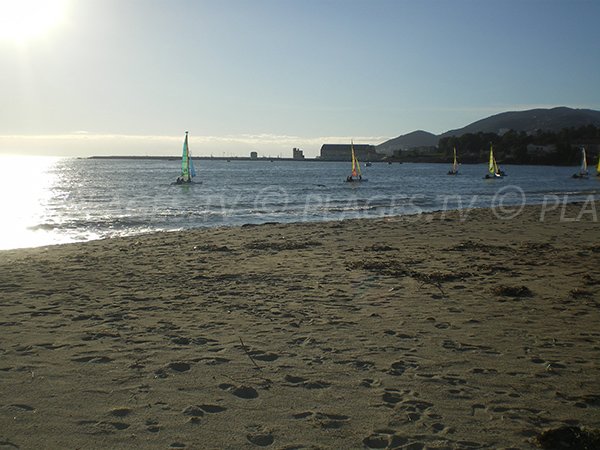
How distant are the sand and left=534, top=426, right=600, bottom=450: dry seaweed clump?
13 centimetres

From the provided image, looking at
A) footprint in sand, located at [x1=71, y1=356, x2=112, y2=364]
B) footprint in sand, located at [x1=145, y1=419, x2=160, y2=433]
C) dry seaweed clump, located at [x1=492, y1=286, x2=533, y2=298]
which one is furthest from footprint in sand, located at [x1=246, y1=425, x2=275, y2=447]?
dry seaweed clump, located at [x1=492, y1=286, x2=533, y2=298]

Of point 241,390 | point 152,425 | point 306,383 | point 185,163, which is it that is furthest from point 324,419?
point 185,163

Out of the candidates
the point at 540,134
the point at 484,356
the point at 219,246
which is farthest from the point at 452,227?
the point at 540,134

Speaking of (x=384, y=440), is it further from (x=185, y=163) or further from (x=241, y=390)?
(x=185, y=163)

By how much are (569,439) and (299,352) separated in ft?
9.63

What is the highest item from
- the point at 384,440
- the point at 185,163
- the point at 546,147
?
the point at 546,147

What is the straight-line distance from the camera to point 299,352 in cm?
620

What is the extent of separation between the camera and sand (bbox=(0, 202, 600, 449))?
4418mm

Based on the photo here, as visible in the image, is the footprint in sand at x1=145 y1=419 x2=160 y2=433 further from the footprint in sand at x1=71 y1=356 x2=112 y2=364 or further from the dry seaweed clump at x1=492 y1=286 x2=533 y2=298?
the dry seaweed clump at x1=492 y1=286 x2=533 y2=298

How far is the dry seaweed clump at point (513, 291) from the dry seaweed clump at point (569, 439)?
4766 mm

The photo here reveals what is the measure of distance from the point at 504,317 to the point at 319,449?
4.47 m

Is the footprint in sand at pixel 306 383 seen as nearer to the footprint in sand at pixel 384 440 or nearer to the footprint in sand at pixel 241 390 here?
the footprint in sand at pixel 241 390

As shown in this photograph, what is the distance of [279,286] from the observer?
9.80 meters

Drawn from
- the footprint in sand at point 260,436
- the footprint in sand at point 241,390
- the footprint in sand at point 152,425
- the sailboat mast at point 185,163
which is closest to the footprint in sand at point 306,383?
the footprint in sand at point 241,390
